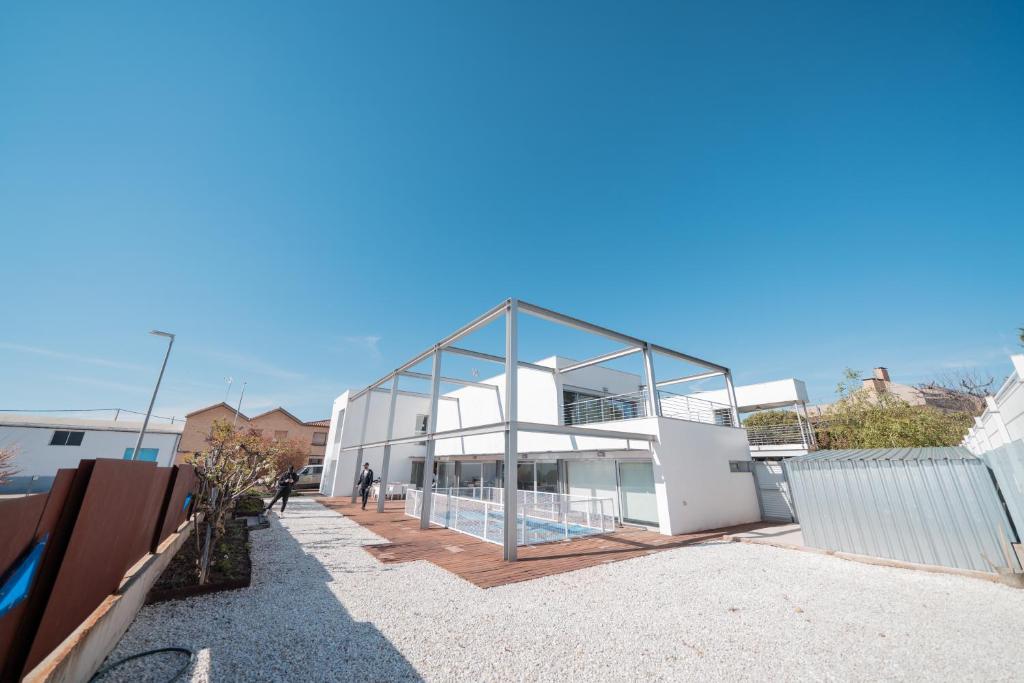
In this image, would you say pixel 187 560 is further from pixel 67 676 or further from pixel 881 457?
pixel 881 457

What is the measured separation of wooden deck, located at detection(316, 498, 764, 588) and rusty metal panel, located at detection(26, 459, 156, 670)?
470 centimetres

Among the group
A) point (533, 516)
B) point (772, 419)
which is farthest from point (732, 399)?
point (533, 516)

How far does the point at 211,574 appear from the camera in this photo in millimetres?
6137

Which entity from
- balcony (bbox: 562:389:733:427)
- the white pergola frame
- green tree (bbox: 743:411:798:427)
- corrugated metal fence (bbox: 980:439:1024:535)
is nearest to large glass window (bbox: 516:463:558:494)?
balcony (bbox: 562:389:733:427)

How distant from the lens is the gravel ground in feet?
12.2

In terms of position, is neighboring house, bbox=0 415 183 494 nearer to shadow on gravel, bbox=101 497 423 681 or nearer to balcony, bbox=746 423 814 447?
shadow on gravel, bbox=101 497 423 681

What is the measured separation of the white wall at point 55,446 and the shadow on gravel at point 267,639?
26.4m

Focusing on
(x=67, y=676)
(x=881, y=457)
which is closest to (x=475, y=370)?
(x=881, y=457)

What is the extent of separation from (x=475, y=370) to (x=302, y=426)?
2810cm

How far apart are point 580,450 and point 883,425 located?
12.8m

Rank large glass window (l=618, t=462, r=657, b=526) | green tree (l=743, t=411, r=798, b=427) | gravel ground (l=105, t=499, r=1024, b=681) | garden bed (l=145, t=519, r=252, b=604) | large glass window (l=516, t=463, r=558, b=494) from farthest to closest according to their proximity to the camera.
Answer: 1. green tree (l=743, t=411, r=798, b=427)
2. large glass window (l=516, t=463, r=558, b=494)
3. large glass window (l=618, t=462, r=657, b=526)
4. garden bed (l=145, t=519, r=252, b=604)
5. gravel ground (l=105, t=499, r=1024, b=681)

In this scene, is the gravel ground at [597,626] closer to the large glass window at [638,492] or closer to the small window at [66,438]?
the large glass window at [638,492]

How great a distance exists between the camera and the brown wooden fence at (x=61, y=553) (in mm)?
2307

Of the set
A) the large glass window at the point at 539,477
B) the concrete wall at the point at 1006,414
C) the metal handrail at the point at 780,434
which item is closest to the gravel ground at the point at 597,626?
the concrete wall at the point at 1006,414
